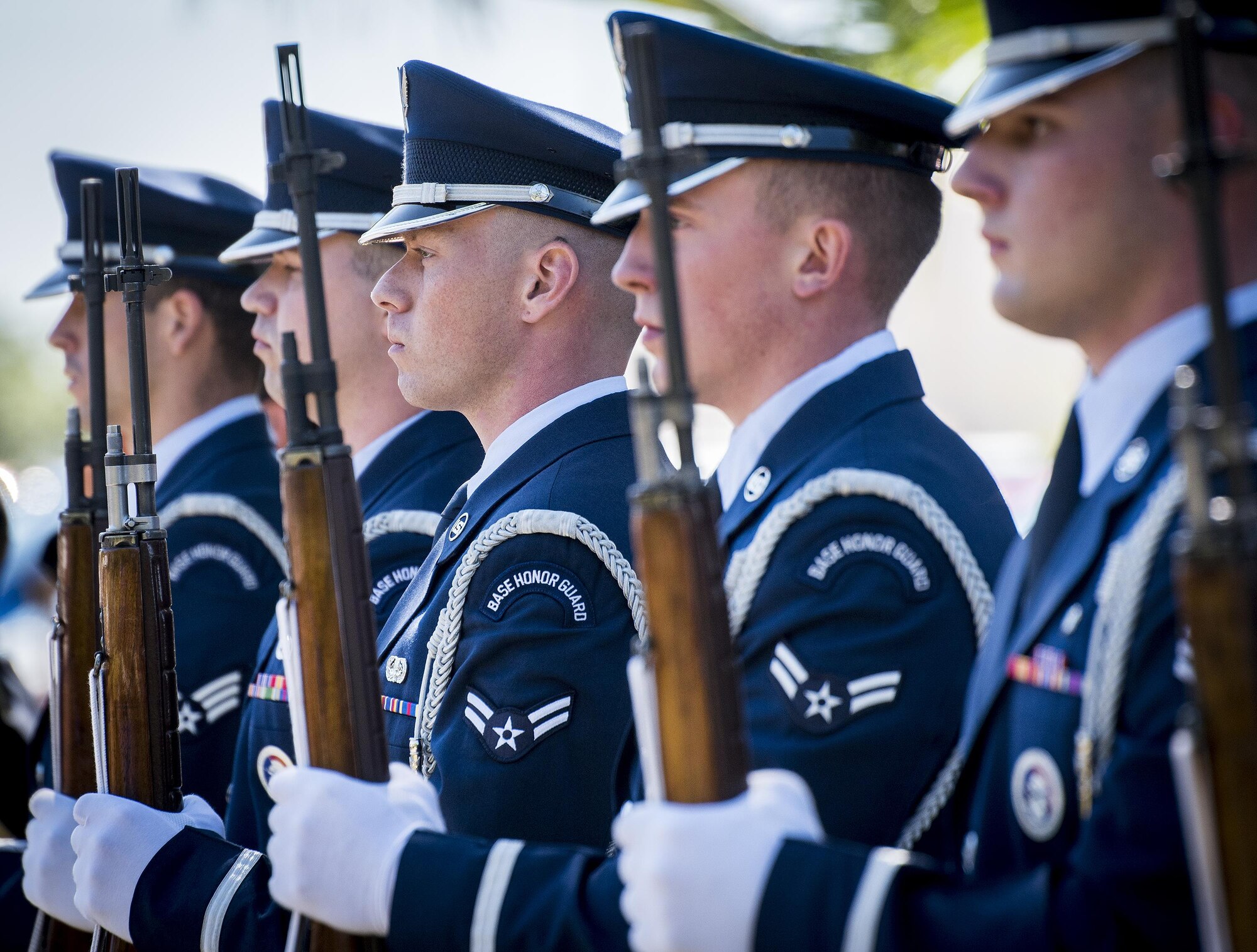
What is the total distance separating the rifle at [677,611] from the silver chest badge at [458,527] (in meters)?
1.21

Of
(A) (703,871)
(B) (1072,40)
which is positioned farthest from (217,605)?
(B) (1072,40)

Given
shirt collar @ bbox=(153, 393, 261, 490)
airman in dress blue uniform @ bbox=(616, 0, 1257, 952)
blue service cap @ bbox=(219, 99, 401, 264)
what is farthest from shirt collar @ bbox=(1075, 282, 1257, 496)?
shirt collar @ bbox=(153, 393, 261, 490)

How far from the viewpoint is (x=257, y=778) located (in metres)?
3.66

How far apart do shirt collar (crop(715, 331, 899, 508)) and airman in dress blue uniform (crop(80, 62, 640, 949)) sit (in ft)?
1.23

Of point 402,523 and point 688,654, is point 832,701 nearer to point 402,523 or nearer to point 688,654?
point 688,654

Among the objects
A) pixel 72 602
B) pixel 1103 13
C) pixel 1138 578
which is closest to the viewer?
pixel 1138 578

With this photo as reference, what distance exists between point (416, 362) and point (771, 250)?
1033mm

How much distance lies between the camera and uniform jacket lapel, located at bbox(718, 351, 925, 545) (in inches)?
Result: 107

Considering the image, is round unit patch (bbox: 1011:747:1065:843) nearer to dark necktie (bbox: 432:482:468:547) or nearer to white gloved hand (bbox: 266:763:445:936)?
white gloved hand (bbox: 266:763:445:936)

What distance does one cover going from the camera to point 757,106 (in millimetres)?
2775

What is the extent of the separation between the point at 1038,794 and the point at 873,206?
125cm

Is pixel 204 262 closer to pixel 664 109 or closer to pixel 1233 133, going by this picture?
pixel 664 109

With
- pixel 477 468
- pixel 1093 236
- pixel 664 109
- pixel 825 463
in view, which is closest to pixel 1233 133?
pixel 1093 236

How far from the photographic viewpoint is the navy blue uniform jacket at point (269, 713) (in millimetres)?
2898
